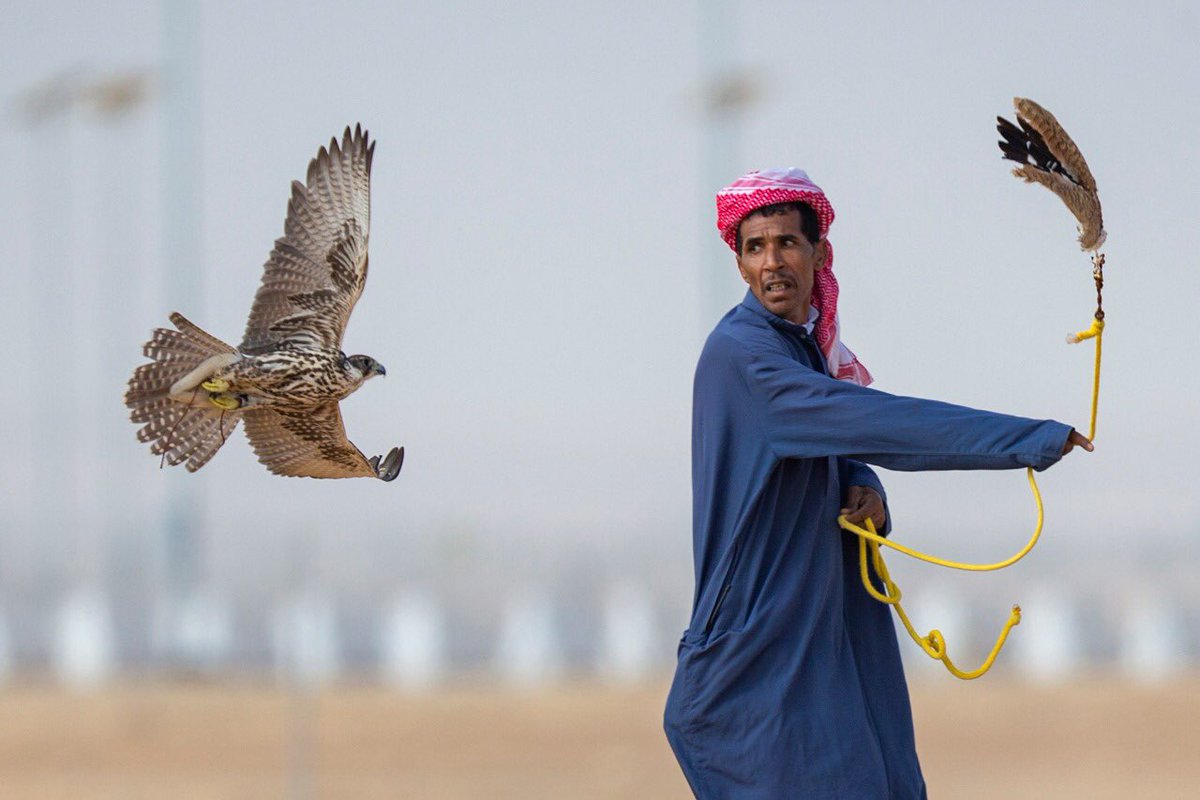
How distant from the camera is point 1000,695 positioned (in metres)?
20.9

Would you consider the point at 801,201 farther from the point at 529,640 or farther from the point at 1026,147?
the point at 529,640

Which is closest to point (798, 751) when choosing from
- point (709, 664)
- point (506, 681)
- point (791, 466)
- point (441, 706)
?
point (709, 664)

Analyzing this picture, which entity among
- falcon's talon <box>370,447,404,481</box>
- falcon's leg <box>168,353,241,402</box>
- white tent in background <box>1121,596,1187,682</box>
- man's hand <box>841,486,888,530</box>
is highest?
falcon's leg <box>168,353,241,402</box>

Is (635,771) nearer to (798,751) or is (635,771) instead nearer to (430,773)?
(430,773)

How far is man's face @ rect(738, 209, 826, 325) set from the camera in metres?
4.06

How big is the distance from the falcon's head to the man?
0.70 meters

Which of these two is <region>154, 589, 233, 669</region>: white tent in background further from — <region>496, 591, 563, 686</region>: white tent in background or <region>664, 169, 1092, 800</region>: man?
<region>664, 169, 1092, 800</region>: man

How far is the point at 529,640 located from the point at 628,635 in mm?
1272

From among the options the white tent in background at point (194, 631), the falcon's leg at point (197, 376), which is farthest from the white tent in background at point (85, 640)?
the falcon's leg at point (197, 376)

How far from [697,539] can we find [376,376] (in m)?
0.76

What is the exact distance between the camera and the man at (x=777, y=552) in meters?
3.95

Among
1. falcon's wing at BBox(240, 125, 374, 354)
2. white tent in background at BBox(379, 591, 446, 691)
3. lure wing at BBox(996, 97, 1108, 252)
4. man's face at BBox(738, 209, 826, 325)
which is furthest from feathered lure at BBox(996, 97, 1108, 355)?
white tent in background at BBox(379, 591, 446, 691)

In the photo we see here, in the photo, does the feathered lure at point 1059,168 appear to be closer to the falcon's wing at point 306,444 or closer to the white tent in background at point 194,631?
the falcon's wing at point 306,444

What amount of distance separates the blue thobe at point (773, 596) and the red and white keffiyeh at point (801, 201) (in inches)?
3.4
